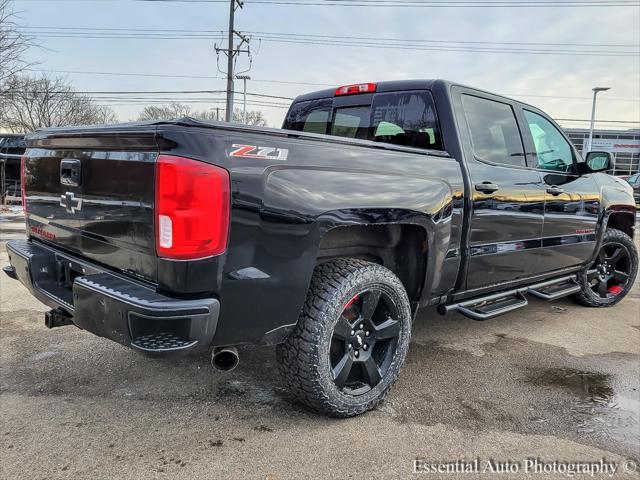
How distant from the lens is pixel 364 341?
2898mm

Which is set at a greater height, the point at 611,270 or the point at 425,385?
the point at 611,270

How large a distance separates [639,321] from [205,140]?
494 cm

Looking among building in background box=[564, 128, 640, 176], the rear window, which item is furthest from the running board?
building in background box=[564, 128, 640, 176]

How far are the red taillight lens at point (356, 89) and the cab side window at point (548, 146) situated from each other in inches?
53.9

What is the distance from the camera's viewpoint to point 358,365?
9.43 feet

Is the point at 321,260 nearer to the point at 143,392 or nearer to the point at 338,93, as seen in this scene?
the point at 143,392

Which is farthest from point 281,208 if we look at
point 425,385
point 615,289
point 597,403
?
point 615,289

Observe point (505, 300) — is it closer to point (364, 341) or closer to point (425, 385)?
point (425, 385)

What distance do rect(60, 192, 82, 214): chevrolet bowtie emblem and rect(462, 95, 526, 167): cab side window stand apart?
2.59m

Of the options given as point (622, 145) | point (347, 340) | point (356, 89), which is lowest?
point (347, 340)

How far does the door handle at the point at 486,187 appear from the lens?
11.2 feet

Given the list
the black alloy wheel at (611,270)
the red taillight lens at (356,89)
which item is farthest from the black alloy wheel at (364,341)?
the black alloy wheel at (611,270)

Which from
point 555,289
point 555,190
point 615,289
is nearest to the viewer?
point 555,190

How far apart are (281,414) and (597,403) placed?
6.60 ft
